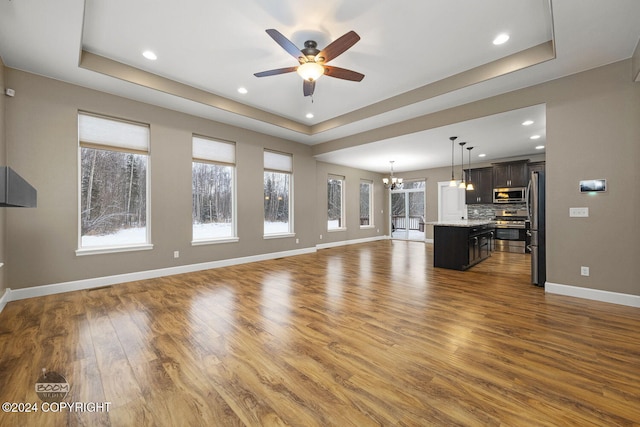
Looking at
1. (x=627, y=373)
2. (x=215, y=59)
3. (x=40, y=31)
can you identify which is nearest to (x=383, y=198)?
(x=215, y=59)

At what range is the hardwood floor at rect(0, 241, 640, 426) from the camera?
60.6 inches

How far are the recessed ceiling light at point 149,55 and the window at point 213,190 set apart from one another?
5.62ft

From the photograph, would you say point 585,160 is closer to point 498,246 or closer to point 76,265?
point 498,246

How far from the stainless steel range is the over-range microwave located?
38cm

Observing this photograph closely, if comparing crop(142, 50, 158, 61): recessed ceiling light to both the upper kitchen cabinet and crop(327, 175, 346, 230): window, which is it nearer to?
crop(327, 175, 346, 230): window

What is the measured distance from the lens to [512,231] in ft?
24.3

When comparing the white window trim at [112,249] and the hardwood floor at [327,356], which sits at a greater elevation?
the white window trim at [112,249]

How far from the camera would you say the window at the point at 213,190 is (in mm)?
5225

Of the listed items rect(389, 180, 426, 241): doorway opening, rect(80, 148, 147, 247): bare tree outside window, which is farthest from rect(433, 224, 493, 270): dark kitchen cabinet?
rect(80, 148, 147, 247): bare tree outside window

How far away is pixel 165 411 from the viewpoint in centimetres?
154

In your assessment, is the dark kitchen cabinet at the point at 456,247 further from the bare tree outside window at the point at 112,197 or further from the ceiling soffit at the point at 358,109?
the bare tree outside window at the point at 112,197

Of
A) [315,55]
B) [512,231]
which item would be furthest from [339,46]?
[512,231]

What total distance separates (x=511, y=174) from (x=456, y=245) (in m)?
4.13

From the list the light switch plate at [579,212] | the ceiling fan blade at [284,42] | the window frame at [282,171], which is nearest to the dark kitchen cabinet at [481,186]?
the light switch plate at [579,212]
